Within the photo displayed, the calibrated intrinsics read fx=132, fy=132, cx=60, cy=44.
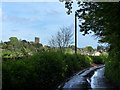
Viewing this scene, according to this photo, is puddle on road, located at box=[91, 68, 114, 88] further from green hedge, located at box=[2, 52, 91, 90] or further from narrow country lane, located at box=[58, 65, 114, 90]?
green hedge, located at box=[2, 52, 91, 90]

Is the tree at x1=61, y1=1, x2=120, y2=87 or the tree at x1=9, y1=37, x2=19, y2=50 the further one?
the tree at x1=9, y1=37, x2=19, y2=50

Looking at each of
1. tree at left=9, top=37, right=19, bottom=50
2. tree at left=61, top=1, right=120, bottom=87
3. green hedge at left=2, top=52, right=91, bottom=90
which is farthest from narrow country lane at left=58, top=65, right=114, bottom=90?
tree at left=9, top=37, right=19, bottom=50

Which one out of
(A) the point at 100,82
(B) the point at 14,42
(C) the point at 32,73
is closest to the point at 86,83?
(A) the point at 100,82

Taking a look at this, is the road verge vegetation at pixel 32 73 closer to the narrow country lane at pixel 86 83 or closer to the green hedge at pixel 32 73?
the green hedge at pixel 32 73

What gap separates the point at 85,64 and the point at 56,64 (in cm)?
942

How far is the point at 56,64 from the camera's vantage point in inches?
301

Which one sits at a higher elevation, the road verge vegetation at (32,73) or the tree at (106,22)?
the tree at (106,22)

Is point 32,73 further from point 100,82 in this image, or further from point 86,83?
point 100,82

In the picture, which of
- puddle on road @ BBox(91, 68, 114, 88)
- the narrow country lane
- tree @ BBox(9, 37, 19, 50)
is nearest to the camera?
the narrow country lane

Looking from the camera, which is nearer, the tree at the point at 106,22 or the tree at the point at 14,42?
the tree at the point at 106,22

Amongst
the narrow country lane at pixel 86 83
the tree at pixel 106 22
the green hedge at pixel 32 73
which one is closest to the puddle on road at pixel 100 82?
the narrow country lane at pixel 86 83

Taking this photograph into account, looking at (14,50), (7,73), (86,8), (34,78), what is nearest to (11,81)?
(7,73)

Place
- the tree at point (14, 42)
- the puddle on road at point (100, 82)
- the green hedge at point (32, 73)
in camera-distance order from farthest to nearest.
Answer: the tree at point (14, 42)
the puddle on road at point (100, 82)
the green hedge at point (32, 73)

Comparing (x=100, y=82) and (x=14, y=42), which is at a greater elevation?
(x=14, y=42)
